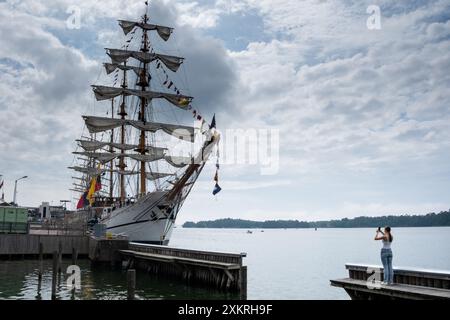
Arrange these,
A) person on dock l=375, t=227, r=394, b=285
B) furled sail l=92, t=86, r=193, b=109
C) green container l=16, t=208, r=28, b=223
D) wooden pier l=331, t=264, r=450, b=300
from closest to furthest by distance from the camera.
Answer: wooden pier l=331, t=264, r=450, b=300
person on dock l=375, t=227, r=394, b=285
green container l=16, t=208, r=28, b=223
furled sail l=92, t=86, r=193, b=109

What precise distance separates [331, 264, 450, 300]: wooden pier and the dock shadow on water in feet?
28.2

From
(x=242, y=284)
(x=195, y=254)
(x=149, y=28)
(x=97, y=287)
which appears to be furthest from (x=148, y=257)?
(x=149, y=28)

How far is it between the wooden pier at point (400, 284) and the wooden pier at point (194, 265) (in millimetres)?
8044

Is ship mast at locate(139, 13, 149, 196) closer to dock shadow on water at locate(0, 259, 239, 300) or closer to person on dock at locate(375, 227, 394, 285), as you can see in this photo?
dock shadow on water at locate(0, 259, 239, 300)

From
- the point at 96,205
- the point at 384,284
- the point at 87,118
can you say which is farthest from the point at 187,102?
the point at 384,284

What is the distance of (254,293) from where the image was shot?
34.5 m

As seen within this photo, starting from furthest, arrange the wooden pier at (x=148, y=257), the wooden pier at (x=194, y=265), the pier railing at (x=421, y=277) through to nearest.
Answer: the wooden pier at (x=148, y=257) → the wooden pier at (x=194, y=265) → the pier railing at (x=421, y=277)

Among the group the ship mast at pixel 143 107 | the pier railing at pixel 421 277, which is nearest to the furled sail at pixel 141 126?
the ship mast at pixel 143 107

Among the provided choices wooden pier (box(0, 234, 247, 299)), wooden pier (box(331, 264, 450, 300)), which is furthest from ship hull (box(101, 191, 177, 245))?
wooden pier (box(331, 264, 450, 300))

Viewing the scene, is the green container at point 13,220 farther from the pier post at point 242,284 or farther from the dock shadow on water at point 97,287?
the pier post at point 242,284

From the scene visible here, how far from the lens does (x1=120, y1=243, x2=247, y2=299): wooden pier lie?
25594 millimetres

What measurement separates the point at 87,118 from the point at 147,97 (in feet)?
26.4

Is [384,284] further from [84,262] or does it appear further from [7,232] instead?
[7,232]

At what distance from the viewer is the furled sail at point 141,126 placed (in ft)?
192
